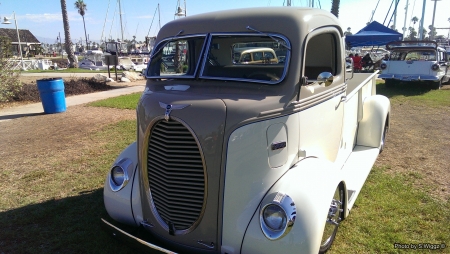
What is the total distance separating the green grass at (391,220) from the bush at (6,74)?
38.1 ft

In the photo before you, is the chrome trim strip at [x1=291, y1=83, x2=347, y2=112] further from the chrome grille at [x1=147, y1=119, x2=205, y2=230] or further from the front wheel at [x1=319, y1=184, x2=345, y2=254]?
the chrome grille at [x1=147, y1=119, x2=205, y2=230]

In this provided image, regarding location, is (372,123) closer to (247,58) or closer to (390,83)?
(247,58)

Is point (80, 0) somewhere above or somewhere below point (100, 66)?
above

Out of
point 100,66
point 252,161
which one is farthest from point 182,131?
point 100,66

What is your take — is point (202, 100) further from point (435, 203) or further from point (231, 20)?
point (435, 203)

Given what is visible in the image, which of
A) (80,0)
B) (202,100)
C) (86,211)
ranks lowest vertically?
(86,211)

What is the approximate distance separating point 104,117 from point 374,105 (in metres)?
6.91

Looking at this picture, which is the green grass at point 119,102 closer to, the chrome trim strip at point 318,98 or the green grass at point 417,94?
the chrome trim strip at point 318,98

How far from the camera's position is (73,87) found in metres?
13.9

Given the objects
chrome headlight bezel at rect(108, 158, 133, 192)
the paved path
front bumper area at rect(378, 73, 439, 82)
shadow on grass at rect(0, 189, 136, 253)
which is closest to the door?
chrome headlight bezel at rect(108, 158, 133, 192)

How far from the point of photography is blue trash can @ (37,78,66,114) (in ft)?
30.7

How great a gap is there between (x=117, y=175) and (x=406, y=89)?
1366 cm

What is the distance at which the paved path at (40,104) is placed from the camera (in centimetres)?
984

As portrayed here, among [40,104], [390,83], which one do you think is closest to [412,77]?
[390,83]
